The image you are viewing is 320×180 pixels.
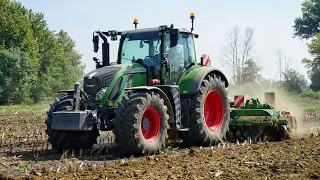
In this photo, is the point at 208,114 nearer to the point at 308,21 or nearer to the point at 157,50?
the point at 157,50

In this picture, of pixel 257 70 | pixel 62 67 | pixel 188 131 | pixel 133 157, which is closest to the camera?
pixel 133 157

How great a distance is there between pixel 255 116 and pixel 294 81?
4635cm

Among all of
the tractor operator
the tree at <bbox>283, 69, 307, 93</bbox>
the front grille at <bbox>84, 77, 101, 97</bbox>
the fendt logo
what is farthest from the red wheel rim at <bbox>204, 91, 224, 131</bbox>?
the tree at <bbox>283, 69, 307, 93</bbox>

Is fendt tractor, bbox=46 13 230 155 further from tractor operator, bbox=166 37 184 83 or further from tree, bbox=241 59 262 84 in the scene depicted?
tree, bbox=241 59 262 84

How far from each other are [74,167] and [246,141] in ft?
18.3

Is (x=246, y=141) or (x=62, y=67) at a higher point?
(x=62, y=67)

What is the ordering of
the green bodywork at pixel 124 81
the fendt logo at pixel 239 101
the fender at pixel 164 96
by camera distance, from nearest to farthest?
the fender at pixel 164 96 → the green bodywork at pixel 124 81 → the fendt logo at pixel 239 101

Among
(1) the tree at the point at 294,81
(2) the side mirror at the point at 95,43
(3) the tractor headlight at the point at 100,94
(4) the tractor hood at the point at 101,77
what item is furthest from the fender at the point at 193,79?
(1) the tree at the point at 294,81

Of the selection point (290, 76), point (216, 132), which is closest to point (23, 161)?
point (216, 132)

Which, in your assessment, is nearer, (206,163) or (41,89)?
(206,163)

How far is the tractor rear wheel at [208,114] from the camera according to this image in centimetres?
1105

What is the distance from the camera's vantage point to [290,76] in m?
57.7

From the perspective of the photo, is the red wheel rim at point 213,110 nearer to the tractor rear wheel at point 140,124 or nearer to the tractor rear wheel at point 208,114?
the tractor rear wheel at point 208,114

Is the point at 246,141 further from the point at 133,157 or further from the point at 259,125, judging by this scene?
the point at 133,157
